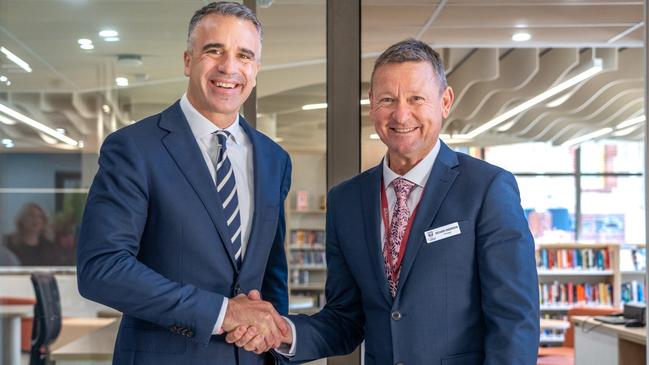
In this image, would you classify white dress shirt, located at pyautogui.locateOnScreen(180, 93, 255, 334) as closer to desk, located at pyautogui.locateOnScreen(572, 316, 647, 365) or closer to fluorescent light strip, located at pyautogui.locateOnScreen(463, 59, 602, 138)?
desk, located at pyautogui.locateOnScreen(572, 316, 647, 365)

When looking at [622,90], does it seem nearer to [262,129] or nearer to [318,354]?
[262,129]

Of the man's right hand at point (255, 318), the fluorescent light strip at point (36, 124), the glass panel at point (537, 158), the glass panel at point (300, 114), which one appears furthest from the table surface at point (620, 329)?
the glass panel at point (537, 158)

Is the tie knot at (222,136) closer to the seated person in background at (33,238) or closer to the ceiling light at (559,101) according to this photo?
the seated person in background at (33,238)

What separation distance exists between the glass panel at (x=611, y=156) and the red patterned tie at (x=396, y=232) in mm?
15745

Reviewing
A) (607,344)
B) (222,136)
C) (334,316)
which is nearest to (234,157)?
(222,136)

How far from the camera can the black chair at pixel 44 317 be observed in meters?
4.04

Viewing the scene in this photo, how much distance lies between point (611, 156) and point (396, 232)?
16.2 m

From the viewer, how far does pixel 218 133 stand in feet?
7.68

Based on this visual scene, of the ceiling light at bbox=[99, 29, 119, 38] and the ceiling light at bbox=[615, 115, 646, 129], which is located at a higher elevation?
the ceiling light at bbox=[615, 115, 646, 129]

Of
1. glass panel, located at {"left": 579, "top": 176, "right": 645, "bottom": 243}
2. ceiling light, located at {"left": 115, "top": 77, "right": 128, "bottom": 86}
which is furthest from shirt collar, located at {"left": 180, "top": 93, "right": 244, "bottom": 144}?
glass panel, located at {"left": 579, "top": 176, "right": 645, "bottom": 243}

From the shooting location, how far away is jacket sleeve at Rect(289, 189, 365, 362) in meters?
2.51

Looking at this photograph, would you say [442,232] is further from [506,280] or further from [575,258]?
[575,258]

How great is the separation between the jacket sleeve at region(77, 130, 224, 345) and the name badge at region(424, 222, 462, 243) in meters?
0.56

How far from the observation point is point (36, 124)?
4.08 m
